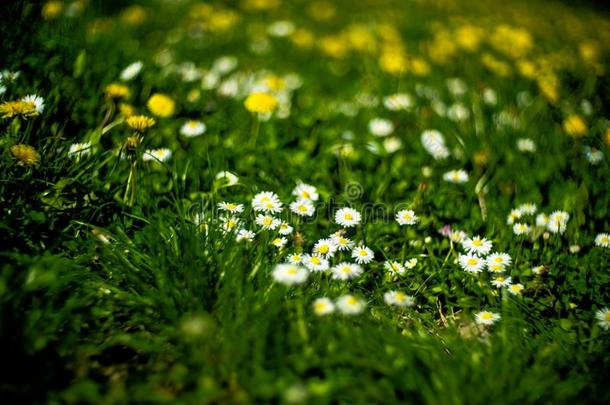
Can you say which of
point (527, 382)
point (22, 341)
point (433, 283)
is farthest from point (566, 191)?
point (22, 341)

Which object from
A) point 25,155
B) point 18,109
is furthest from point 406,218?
point 18,109

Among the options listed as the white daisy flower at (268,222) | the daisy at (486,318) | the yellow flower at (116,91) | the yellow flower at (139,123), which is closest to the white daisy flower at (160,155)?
the yellow flower at (139,123)

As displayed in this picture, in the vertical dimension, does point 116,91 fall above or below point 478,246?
above

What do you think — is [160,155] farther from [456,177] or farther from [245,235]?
[456,177]

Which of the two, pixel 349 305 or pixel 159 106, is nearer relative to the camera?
pixel 349 305

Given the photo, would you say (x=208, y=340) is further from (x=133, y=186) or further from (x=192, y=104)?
(x=192, y=104)

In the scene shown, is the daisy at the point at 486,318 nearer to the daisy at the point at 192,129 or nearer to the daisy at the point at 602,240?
the daisy at the point at 602,240
